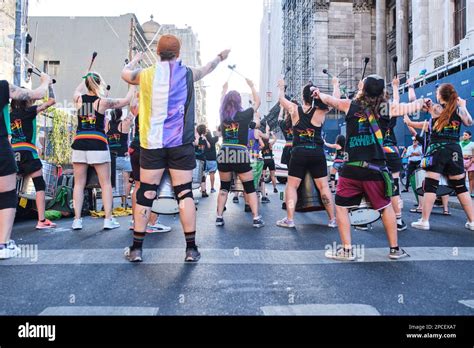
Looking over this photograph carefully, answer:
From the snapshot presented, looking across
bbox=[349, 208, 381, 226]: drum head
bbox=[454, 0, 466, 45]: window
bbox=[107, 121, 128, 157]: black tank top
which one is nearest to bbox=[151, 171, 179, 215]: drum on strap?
bbox=[349, 208, 381, 226]: drum head

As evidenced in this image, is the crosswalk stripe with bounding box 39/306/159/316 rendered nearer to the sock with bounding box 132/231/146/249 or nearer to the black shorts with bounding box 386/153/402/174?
the sock with bounding box 132/231/146/249

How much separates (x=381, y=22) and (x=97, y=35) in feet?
85.8

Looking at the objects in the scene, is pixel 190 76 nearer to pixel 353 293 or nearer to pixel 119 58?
pixel 353 293

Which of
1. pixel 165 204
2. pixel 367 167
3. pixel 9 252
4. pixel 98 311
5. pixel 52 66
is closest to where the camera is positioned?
pixel 98 311

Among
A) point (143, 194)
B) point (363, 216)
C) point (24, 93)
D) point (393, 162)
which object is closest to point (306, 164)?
point (393, 162)

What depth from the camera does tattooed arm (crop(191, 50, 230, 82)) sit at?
411 cm

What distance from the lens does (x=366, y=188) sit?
396 centimetres

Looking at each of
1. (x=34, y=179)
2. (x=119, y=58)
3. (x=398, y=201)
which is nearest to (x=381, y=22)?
(x=119, y=58)

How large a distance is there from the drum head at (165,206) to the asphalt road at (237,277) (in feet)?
1.11

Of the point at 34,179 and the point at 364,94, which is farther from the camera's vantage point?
the point at 34,179

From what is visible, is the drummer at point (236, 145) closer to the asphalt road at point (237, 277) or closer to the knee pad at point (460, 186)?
the asphalt road at point (237, 277)

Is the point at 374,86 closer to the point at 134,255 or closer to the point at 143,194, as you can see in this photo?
the point at 143,194

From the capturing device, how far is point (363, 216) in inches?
169

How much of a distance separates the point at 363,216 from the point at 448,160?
2.45 meters
